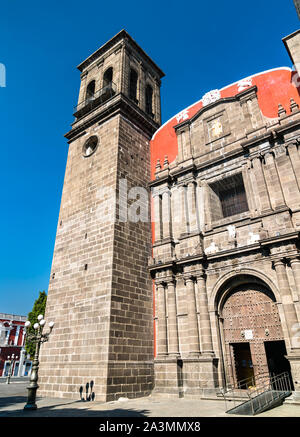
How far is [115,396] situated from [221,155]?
35.4 feet

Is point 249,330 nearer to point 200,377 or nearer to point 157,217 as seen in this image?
point 200,377

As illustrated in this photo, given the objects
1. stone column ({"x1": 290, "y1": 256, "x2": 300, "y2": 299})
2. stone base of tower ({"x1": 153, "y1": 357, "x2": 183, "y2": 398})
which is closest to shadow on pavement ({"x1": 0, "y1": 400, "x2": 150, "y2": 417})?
stone base of tower ({"x1": 153, "y1": 357, "x2": 183, "y2": 398})

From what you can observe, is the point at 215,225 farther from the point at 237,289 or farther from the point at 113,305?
the point at 113,305

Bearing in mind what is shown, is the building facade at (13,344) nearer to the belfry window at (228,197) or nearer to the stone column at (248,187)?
the belfry window at (228,197)

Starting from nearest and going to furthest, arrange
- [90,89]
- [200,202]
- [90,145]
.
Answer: [200,202], [90,145], [90,89]

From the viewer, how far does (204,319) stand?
11906 millimetres

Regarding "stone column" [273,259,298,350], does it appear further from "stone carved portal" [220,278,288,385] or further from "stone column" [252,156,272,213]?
"stone column" [252,156,272,213]

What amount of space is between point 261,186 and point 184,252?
4226mm

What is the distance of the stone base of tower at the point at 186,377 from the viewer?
10.9 metres

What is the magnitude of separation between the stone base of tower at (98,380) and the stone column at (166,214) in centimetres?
573

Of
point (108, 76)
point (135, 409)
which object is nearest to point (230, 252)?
point (135, 409)

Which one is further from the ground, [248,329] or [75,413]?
[248,329]

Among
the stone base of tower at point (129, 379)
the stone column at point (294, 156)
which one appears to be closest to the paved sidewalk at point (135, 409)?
the stone base of tower at point (129, 379)
